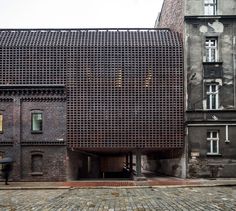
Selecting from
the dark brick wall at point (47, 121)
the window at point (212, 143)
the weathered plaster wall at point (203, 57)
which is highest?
the weathered plaster wall at point (203, 57)

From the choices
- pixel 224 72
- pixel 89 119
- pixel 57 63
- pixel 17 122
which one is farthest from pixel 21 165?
pixel 224 72

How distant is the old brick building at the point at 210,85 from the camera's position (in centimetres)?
2908

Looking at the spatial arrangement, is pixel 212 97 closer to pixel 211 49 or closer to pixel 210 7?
pixel 211 49

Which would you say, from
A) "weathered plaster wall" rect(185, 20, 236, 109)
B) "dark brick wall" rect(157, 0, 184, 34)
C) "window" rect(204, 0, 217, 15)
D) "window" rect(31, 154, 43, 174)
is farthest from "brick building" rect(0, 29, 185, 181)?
"window" rect(204, 0, 217, 15)

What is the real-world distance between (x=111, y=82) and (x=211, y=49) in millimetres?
7974

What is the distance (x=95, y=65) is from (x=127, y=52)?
8.56 ft

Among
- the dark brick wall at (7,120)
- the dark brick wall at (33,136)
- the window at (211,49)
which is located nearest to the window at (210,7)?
the window at (211,49)

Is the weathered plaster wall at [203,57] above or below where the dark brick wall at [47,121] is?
above

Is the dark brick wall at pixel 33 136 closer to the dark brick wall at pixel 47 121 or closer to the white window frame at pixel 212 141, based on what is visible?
the dark brick wall at pixel 47 121

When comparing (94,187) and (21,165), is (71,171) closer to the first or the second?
(21,165)

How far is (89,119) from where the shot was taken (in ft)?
97.0

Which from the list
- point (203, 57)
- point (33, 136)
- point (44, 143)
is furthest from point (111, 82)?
point (203, 57)

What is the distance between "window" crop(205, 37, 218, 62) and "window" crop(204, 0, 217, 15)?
6.61ft

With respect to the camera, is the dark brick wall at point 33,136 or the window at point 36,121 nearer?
the dark brick wall at point 33,136
